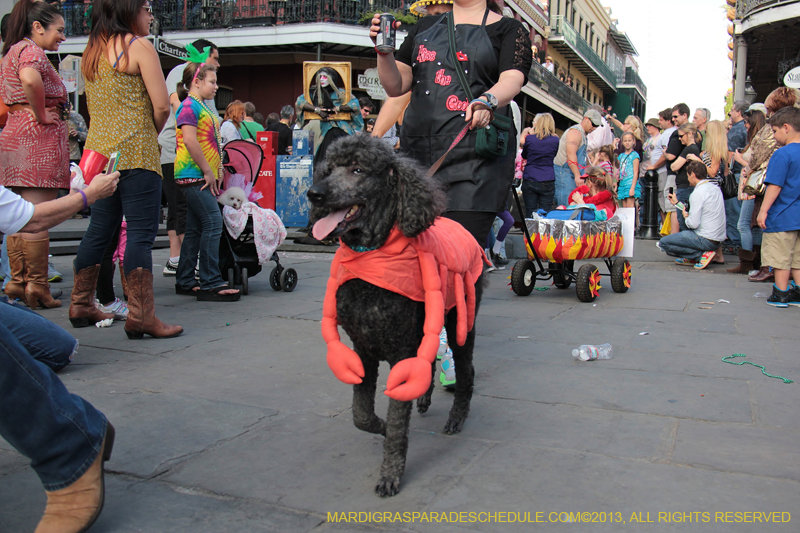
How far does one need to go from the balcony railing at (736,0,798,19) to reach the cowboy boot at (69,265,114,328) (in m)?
20.9

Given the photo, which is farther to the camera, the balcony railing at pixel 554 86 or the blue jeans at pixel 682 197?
the balcony railing at pixel 554 86

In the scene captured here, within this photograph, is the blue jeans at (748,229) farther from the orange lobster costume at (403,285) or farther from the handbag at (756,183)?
the orange lobster costume at (403,285)

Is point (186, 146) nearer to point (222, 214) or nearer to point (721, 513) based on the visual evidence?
point (222, 214)

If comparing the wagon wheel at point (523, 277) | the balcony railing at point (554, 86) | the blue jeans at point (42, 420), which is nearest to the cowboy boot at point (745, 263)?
the wagon wheel at point (523, 277)

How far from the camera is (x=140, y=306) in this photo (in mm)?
4316

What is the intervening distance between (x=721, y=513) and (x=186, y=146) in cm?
459

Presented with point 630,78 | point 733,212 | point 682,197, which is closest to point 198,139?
point 682,197

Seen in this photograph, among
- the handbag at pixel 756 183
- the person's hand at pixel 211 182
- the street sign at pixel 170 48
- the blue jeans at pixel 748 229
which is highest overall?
the street sign at pixel 170 48

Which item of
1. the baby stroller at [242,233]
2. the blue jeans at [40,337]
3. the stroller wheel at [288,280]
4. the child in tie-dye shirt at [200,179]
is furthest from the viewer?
the stroller wheel at [288,280]

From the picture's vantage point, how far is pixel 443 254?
248 cm

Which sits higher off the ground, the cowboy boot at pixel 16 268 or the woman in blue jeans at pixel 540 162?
the woman in blue jeans at pixel 540 162

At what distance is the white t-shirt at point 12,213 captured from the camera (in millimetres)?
2189

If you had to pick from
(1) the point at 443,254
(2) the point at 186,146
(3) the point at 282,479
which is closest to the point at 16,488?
(3) the point at 282,479

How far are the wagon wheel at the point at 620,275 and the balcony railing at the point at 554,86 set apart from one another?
2158 cm
